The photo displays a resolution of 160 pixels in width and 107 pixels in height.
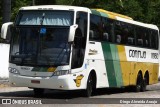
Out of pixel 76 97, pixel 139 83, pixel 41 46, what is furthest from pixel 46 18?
pixel 139 83

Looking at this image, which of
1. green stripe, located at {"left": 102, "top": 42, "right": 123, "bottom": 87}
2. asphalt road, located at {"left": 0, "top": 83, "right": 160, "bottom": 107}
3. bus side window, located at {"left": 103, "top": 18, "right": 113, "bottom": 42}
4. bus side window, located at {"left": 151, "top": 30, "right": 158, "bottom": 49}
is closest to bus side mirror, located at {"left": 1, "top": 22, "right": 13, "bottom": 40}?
asphalt road, located at {"left": 0, "top": 83, "right": 160, "bottom": 107}

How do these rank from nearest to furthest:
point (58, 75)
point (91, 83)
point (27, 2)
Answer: point (58, 75)
point (91, 83)
point (27, 2)

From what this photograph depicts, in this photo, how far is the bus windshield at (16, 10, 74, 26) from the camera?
59.8ft

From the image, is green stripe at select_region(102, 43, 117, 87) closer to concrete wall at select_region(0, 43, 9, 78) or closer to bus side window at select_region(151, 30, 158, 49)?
bus side window at select_region(151, 30, 158, 49)

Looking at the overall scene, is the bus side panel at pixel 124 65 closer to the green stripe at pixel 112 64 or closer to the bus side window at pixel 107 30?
the green stripe at pixel 112 64

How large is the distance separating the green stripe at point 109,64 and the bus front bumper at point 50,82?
3.04 m

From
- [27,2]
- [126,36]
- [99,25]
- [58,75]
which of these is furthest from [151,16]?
[58,75]

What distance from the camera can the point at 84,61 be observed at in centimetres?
1870

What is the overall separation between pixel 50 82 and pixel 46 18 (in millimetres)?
2351

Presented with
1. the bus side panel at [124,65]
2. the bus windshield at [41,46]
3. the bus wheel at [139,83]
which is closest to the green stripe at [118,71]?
the bus side panel at [124,65]

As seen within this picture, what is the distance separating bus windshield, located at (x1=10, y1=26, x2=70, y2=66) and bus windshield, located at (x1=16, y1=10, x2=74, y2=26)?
230 millimetres

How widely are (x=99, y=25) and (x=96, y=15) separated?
1.49ft

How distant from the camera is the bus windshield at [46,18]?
59.8ft

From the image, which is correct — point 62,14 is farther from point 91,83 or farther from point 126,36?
point 126,36
